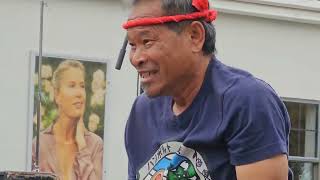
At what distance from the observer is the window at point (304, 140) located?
926 centimetres

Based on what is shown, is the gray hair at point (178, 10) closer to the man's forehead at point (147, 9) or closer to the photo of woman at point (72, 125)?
the man's forehead at point (147, 9)

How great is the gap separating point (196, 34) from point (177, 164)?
1.05 feet

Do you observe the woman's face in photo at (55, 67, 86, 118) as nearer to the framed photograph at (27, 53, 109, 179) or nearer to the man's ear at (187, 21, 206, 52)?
the framed photograph at (27, 53, 109, 179)

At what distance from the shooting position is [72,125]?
7.86 meters

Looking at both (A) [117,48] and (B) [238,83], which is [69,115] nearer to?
(A) [117,48]

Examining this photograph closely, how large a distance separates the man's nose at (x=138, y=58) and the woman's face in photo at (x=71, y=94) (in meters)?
5.81

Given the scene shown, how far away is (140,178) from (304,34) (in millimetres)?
7335

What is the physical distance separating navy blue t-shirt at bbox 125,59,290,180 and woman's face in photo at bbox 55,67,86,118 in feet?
18.5

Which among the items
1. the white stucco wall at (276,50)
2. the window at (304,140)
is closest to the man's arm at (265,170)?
the white stucco wall at (276,50)

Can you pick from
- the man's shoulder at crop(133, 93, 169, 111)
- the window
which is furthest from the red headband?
the window

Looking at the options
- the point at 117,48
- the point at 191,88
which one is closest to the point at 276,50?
the point at 117,48

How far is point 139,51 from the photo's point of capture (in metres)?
1.91

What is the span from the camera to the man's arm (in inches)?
71.9

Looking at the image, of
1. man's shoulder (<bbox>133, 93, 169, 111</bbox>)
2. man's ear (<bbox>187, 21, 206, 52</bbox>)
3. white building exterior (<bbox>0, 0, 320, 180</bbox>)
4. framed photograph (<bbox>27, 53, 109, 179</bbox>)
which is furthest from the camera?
framed photograph (<bbox>27, 53, 109, 179</bbox>)
